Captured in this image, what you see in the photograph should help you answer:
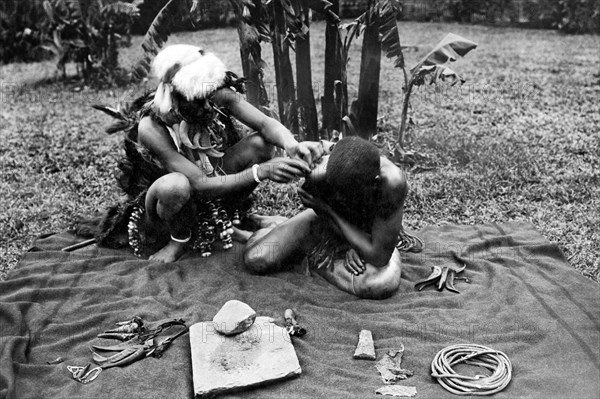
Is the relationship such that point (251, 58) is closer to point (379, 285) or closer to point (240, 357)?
point (379, 285)

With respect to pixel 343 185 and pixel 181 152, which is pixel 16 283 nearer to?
pixel 181 152

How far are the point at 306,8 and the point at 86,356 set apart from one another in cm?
350

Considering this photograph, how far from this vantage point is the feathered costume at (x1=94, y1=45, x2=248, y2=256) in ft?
13.0

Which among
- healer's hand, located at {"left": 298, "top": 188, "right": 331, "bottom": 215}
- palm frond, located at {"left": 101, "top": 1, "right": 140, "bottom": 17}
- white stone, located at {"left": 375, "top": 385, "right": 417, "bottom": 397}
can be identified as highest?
palm frond, located at {"left": 101, "top": 1, "right": 140, "bottom": 17}

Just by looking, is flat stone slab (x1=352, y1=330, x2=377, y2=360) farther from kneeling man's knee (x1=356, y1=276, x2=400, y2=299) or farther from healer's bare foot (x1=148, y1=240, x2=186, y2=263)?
healer's bare foot (x1=148, y1=240, x2=186, y2=263)

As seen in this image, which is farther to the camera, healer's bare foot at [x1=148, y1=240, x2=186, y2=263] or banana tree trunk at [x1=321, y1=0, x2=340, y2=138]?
banana tree trunk at [x1=321, y1=0, x2=340, y2=138]

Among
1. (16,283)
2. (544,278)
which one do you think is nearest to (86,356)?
(16,283)

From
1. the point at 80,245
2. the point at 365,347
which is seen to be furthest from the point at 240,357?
the point at 80,245

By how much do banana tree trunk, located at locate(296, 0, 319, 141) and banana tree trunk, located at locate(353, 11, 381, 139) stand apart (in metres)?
0.42

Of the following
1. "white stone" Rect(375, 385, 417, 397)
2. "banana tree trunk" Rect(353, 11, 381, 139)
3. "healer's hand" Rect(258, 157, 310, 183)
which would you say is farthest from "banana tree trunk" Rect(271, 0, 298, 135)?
"white stone" Rect(375, 385, 417, 397)

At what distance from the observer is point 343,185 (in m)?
3.51

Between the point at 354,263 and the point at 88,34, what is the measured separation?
6633mm

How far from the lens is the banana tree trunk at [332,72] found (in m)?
5.70

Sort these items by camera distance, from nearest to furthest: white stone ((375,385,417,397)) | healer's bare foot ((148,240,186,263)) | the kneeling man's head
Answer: white stone ((375,385,417,397)) → the kneeling man's head → healer's bare foot ((148,240,186,263))
